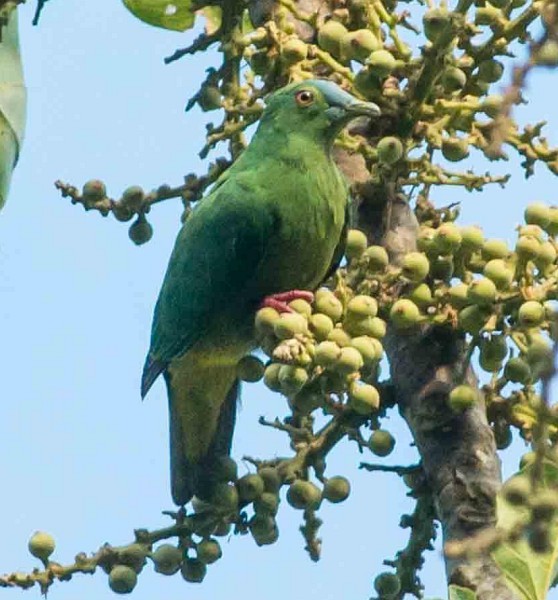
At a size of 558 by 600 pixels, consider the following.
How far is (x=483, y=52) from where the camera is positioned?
3.01m

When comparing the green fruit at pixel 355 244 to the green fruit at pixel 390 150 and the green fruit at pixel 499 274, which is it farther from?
the green fruit at pixel 499 274

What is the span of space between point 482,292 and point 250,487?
0.70 metres

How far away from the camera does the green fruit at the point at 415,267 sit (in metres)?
2.85

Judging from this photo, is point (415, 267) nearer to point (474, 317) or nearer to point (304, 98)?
point (474, 317)

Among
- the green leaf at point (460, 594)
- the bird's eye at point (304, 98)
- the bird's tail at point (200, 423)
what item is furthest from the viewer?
the bird's tail at point (200, 423)

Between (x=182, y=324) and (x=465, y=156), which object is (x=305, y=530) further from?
(x=182, y=324)

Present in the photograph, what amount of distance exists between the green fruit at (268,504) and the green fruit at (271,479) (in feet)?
0.04

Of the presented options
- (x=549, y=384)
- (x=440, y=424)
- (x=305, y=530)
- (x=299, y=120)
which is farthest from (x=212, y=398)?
(x=549, y=384)

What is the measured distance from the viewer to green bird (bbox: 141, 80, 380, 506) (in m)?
4.17

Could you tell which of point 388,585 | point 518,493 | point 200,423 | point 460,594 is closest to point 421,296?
point 388,585

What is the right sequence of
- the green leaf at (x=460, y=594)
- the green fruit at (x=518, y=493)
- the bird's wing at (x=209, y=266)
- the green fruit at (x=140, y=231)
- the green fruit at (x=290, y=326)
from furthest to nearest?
the bird's wing at (x=209, y=266)
the green fruit at (x=140, y=231)
the green fruit at (x=290, y=326)
the green leaf at (x=460, y=594)
the green fruit at (x=518, y=493)

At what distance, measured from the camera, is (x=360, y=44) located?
10.1 ft

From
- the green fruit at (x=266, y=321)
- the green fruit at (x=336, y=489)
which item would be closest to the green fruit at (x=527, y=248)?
the green fruit at (x=266, y=321)

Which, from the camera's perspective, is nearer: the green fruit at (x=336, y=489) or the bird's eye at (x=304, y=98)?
the green fruit at (x=336, y=489)
